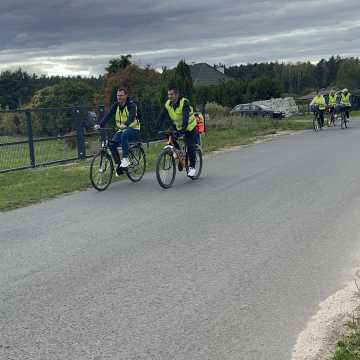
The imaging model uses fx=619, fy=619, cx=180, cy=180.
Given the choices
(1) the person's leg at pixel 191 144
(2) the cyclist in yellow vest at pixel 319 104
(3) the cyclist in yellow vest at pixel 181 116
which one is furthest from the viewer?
(2) the cyclist in yellow vest at pixel 319 104

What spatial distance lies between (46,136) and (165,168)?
6567 mm

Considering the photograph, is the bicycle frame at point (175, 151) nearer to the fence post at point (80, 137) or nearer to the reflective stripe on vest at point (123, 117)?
the reflective stripe on vest at point (123, 117)

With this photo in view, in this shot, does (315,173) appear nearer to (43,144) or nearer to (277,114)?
(43,144)

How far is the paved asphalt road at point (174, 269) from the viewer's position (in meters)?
4.46

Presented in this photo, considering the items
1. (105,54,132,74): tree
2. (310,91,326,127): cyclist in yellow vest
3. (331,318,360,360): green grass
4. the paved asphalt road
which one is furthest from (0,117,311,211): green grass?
(105,54,132,74): tree

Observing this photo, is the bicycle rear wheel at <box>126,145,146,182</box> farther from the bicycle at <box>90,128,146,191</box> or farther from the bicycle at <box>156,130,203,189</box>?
the bicycle at <box>156,130,203,189</box>

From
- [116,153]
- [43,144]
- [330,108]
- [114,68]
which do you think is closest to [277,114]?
[330,108]

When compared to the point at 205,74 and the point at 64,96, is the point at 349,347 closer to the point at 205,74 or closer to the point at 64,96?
the point at 64,96

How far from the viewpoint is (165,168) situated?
39.3ft

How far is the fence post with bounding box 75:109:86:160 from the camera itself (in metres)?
18.5

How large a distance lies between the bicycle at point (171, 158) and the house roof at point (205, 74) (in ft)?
223

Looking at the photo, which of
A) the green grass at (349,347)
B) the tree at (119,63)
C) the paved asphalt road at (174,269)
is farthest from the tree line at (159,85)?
the green grass at (349,347)

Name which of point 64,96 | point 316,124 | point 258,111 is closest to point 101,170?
point 316,124

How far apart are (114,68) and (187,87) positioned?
2947cm
